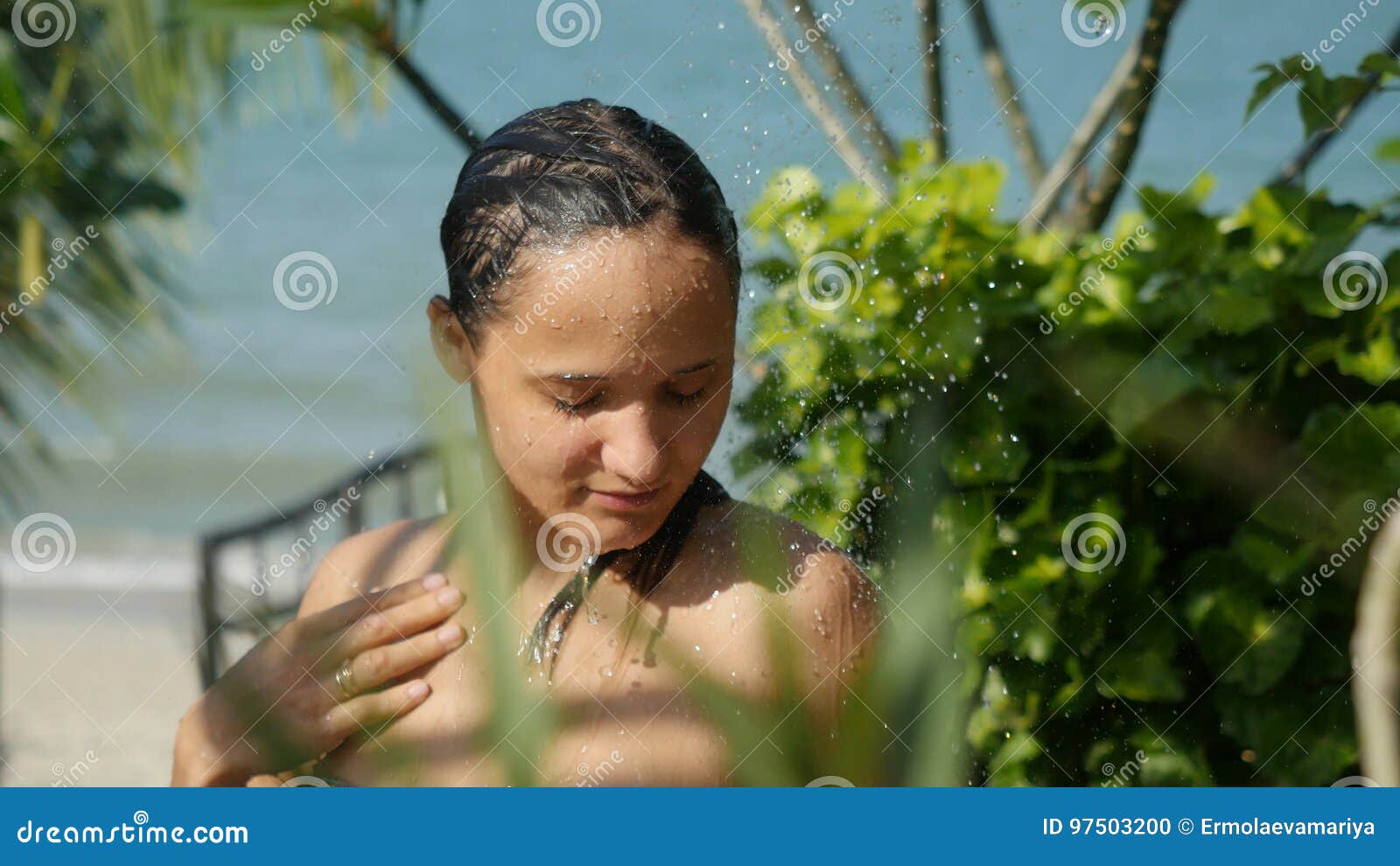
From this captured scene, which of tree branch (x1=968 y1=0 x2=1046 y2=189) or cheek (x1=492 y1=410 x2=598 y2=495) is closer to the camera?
cheek (x1=492 y1=410 x2=598 y2=495)

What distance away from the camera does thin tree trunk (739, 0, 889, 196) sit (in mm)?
2373

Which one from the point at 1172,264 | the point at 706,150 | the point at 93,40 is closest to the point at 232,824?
the point at 706,150

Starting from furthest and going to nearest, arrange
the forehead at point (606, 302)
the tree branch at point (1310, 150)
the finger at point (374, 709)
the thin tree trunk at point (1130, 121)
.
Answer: the thin tree trunk at point (1130, 121), the tree branch at point (1310, 150), the finger at point (374, 709), the forehead at point (606, 302)

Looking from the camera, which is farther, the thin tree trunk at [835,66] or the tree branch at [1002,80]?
the tree branch at [1002,80]

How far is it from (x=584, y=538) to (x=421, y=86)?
92 centimetres

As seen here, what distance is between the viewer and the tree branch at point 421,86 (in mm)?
2248

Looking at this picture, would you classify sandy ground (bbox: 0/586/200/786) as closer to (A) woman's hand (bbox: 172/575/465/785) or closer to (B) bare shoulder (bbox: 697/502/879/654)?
(A) woman's hand (bbox: 172/575/465/785)

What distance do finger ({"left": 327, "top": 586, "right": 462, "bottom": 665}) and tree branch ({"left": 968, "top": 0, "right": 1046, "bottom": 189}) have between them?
5.31 feet

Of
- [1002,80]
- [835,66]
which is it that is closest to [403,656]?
[835,66]

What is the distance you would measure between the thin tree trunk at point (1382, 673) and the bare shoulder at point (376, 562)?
140 centimetres

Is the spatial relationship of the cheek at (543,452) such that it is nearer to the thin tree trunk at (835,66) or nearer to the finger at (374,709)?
the finger at (374,709)

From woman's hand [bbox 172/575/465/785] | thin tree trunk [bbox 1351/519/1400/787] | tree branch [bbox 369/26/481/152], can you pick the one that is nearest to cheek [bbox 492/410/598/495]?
woman's hand [bbox 172/575/465/785]

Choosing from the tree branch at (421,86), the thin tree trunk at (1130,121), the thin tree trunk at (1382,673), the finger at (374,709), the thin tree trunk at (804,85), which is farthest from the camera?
the thin tree trunk at (1130,121)

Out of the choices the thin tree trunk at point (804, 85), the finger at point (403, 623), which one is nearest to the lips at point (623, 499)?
the finger at point (403, 623)
